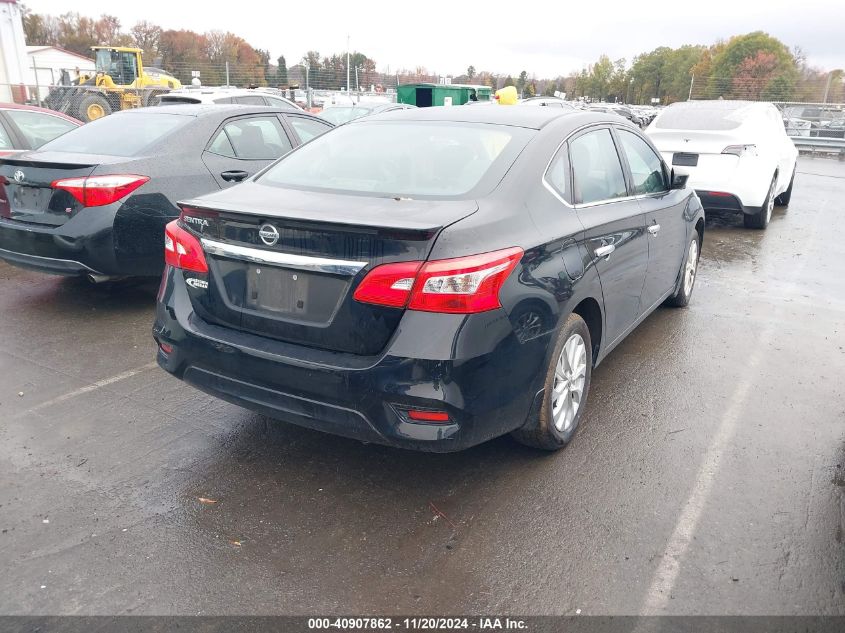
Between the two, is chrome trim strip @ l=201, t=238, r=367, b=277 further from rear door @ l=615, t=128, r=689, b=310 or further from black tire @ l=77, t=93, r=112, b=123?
black tire @ l=77, t=93, r=112, b=123

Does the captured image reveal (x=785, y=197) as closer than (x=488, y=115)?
No

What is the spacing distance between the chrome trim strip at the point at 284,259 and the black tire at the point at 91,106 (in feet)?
65.2

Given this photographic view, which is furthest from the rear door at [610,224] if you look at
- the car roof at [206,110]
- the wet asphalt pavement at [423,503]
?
the car roof at [206,110]

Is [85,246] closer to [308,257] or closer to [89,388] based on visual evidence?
[89,388]

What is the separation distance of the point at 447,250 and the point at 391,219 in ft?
0.90

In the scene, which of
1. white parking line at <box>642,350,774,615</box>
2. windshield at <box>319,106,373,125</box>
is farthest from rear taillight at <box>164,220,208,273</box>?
windshield at <box>319,106,373,125</box>

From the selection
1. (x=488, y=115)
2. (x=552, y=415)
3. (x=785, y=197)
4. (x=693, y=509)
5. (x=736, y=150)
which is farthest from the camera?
(x=785, y=197)

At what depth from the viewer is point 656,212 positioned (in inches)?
177

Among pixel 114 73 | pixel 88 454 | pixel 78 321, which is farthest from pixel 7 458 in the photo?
pixel 114 73

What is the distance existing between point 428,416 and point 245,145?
432 centimetres

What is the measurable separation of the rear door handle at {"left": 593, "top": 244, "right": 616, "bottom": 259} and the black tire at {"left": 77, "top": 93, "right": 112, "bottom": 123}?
2020 cm

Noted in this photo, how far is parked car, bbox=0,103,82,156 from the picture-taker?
24.3ft

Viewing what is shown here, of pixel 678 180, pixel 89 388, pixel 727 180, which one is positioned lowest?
pixel 89 388

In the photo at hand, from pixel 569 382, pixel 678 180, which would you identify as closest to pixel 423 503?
pixel 569 382
